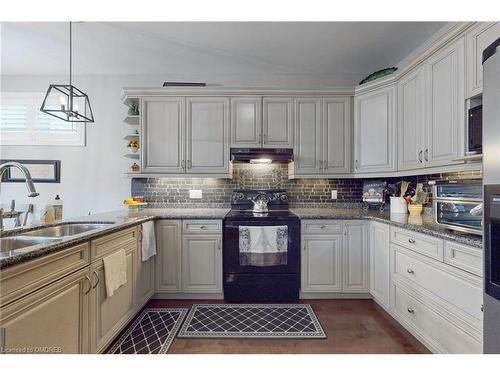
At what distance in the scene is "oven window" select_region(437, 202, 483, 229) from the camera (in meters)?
1.44

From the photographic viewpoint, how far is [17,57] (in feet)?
9.68

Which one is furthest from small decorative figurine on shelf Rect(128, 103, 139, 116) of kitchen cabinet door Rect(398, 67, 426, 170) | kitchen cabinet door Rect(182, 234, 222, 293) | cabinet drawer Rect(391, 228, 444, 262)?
cabinet drawer Rect(391, 228, 444, 262)

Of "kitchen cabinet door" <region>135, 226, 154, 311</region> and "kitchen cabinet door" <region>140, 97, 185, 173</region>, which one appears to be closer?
"kitchen cabinet door" <region>135, 226, 154, 311</region>

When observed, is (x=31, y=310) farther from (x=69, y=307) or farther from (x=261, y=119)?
(x=261, y=119)

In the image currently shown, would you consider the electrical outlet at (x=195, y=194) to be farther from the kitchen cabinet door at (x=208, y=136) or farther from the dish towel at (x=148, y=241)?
the dish towel at (x=148, y=241)

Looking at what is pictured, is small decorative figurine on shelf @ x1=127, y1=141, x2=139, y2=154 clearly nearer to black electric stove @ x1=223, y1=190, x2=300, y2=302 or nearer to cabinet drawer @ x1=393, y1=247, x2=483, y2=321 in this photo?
black electric stove @ x1=223, y1=190, x2=300, y2=302

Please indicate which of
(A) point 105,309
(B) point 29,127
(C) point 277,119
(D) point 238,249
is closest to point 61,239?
(A) point 105,309

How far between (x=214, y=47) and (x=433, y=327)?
3.04 m

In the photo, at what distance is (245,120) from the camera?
2.98m

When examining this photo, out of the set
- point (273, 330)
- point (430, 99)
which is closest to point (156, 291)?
point (273, 330)

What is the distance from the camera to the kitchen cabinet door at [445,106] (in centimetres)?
177

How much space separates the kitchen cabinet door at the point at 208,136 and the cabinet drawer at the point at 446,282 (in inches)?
77.8

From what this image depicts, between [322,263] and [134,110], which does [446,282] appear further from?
[134,110]

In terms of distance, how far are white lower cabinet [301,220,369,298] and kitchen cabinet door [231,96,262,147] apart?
1148mm
